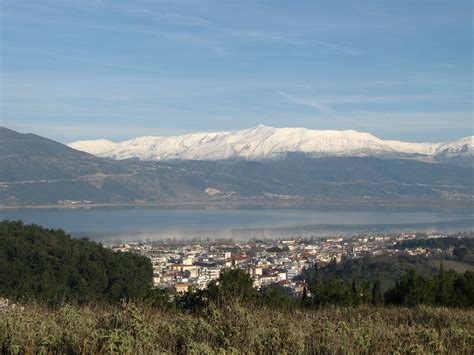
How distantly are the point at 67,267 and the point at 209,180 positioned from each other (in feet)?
417

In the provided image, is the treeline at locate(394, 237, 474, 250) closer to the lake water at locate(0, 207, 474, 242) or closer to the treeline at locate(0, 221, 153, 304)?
the lake water at locate(0, 207, 474, 242)

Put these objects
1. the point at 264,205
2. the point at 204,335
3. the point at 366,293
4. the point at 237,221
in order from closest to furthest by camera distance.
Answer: the point at 204,335
the point at 366,293
the point at 237,221
the point at 264,205

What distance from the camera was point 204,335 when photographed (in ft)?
19.7

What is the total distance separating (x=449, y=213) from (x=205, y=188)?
53765 mm

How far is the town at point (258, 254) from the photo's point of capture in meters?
34.9

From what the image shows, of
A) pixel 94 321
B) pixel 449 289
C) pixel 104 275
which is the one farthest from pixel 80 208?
pixel 94 321

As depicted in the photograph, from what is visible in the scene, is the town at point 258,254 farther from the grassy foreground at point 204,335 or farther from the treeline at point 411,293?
the grassy foreground at point 204,335

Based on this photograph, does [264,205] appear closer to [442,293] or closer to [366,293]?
[366,293]

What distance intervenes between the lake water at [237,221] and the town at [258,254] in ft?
21.6

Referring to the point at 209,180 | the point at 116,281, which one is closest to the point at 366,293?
the point at 116,281

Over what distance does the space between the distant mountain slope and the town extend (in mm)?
52198

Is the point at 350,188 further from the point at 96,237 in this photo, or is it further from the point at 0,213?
the point at 96,237

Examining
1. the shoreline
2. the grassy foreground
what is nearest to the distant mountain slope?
the shoreline

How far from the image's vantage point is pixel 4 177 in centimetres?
10844
